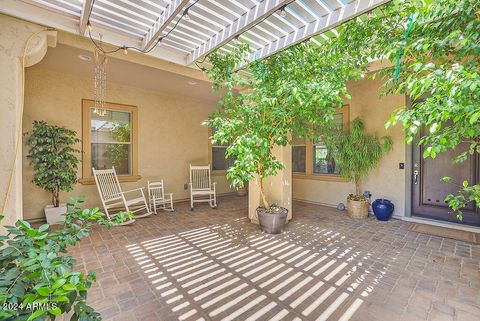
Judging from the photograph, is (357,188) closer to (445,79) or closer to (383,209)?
(383,209)

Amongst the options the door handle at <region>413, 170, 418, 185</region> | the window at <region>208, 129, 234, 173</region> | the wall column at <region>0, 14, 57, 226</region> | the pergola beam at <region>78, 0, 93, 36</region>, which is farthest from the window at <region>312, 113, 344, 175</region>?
the wall column at <region>0, 14, 57, 226</region>

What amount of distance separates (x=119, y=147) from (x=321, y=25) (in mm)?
4474

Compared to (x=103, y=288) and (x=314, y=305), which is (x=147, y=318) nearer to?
(x=103, y=288)

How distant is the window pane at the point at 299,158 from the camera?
5557 millimetres

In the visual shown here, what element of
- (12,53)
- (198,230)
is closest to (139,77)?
(12,53)

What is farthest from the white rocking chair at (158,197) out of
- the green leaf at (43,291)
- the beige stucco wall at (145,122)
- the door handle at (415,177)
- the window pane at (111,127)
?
the door handle at (415,177)

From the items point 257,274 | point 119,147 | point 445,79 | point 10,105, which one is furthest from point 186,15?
point 119,147

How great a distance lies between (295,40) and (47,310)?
112 inches

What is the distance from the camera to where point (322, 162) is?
17.0 ft

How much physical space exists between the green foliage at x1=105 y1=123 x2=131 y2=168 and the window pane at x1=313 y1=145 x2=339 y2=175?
4.34 metres

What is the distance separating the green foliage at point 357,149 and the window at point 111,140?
4122 millimetres

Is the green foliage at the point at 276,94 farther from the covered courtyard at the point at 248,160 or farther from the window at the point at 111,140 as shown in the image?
the window at the point at 111,140

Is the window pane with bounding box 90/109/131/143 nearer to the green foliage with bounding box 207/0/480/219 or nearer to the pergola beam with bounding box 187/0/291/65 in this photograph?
the pergola beam with bounding box 187/0/291/65

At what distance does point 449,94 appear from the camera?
1417 mm
